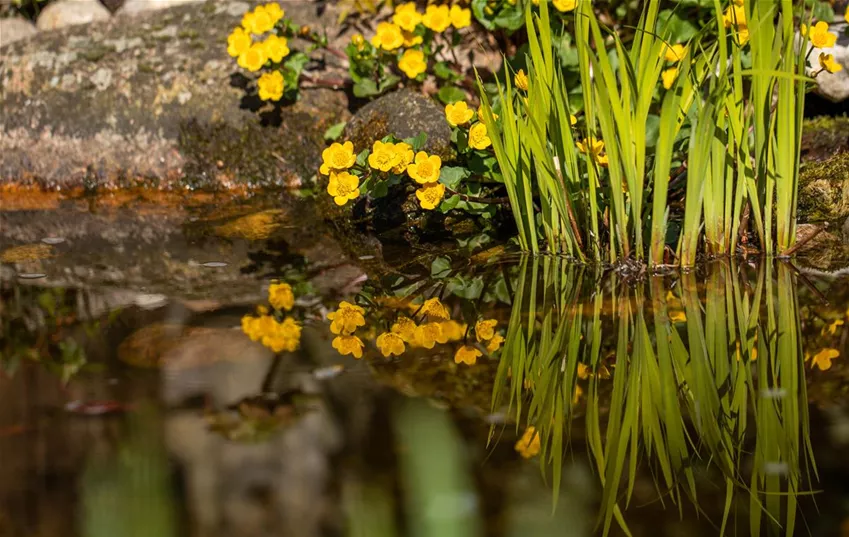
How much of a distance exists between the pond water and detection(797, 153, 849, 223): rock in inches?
21.1

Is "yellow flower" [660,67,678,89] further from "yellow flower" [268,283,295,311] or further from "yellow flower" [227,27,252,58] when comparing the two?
"yellow flower" [227,27,252,58]

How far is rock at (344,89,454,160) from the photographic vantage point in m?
3.70

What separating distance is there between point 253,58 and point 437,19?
0.84 meters

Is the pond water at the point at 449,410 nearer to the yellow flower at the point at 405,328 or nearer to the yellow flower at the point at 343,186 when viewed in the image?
the yellow flower at the point at 405,328

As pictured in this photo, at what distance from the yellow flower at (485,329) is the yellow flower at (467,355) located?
0.08 meters

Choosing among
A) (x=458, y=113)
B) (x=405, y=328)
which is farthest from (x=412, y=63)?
(x=405, y=328)

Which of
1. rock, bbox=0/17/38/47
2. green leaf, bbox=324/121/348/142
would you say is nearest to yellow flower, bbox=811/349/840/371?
green leaf, bbox=324/121/348/142

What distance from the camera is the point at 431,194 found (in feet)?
9.86

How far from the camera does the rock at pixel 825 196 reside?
313 centimetres

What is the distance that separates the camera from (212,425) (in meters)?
1.87

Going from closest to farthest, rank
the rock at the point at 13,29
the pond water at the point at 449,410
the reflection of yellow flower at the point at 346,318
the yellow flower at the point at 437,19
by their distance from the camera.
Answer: the pond water at the point at 449,410 < the reflection of yellow flower at the point at 346,318 < the yellow flower at the point at 437,19 < the rock at the point at 13,29

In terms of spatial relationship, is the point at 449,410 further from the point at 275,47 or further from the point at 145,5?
the point at 145,5

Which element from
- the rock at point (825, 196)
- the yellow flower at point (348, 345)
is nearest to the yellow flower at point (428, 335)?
the yellow flower at point (348, 345)

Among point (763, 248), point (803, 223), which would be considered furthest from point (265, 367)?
point (803, 223)
